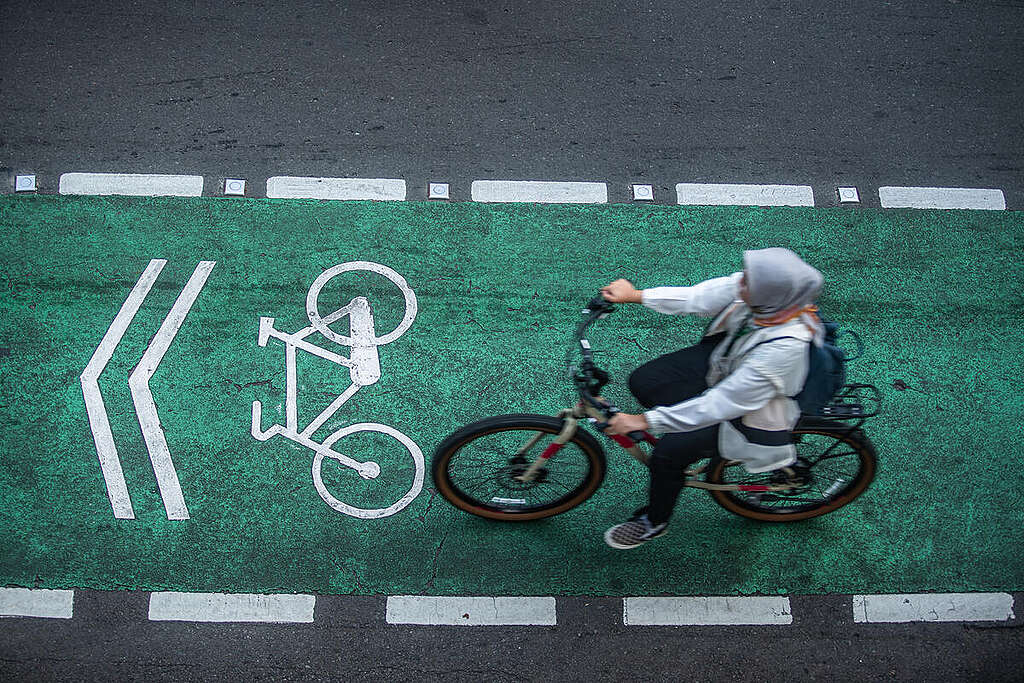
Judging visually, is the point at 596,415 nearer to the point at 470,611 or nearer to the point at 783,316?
the point at 783,316

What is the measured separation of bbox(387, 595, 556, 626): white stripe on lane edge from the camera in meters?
4.73

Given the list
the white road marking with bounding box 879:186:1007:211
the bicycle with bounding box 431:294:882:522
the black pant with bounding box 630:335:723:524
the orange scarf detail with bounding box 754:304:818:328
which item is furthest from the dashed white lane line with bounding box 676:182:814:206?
the orange scarf detail with bounding box 754:304:818:328

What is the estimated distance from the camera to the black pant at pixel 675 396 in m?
4.14

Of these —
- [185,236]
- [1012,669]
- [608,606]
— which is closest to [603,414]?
[608,606]

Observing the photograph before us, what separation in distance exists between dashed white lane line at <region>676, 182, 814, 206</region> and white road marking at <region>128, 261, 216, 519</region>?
3557 mm

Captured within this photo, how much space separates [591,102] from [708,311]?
3.31 m

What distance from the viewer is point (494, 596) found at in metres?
4.80

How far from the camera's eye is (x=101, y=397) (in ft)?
17.4

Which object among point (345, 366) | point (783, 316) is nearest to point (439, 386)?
point (345, 366)

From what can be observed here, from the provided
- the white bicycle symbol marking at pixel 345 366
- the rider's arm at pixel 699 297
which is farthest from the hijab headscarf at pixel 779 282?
the white bicycle symbol marking at pixel 345 366

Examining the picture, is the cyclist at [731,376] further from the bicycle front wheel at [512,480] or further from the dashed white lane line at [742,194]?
the dashed white lane line at [742,194]

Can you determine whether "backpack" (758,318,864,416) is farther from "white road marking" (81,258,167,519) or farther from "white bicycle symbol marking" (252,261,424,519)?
"white road marking" (81,258,167,519)

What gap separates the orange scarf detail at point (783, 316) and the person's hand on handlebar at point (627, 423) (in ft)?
2.20

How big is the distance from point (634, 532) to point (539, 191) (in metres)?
2.75
